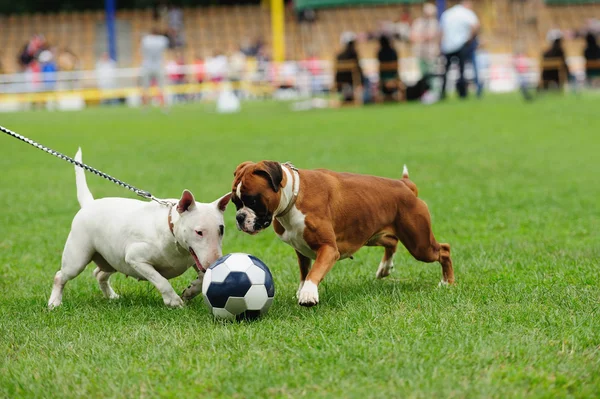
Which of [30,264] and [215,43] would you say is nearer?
[30,264]

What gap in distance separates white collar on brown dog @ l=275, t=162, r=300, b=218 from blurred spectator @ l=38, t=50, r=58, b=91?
32.3 metres

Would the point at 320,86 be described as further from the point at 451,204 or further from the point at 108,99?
the point at 451,204

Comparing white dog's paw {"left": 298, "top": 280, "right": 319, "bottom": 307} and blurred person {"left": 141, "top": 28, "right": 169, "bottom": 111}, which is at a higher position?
blurred person {"left": 141, "top": 28, "right": 169, "bottom": 111}

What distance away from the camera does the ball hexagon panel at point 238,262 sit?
17.1 feet

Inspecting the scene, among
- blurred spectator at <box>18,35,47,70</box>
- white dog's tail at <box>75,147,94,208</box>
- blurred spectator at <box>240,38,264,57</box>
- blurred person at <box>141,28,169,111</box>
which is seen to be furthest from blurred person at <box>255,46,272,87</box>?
white dog's tail at <box>75,147,94,208</box>

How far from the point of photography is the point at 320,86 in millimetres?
36125

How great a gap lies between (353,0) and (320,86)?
9900 mm

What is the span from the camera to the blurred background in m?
25.5

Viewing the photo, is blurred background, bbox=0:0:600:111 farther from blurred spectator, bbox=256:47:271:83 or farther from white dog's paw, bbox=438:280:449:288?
white dog's paw, bbox=438:280:449:288


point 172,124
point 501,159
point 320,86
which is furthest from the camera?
point 320,86

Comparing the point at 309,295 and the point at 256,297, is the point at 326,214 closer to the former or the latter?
the point at 309,295

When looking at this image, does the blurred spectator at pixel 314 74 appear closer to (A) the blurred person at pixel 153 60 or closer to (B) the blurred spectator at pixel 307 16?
(B) the blurred spectator at pixel 307 16

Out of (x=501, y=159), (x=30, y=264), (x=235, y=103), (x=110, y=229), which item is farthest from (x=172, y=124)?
(x=110, y=229)

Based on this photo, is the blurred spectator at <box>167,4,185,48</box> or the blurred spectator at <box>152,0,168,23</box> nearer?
the blurred spectator at <box>167,4,185,48</box>
